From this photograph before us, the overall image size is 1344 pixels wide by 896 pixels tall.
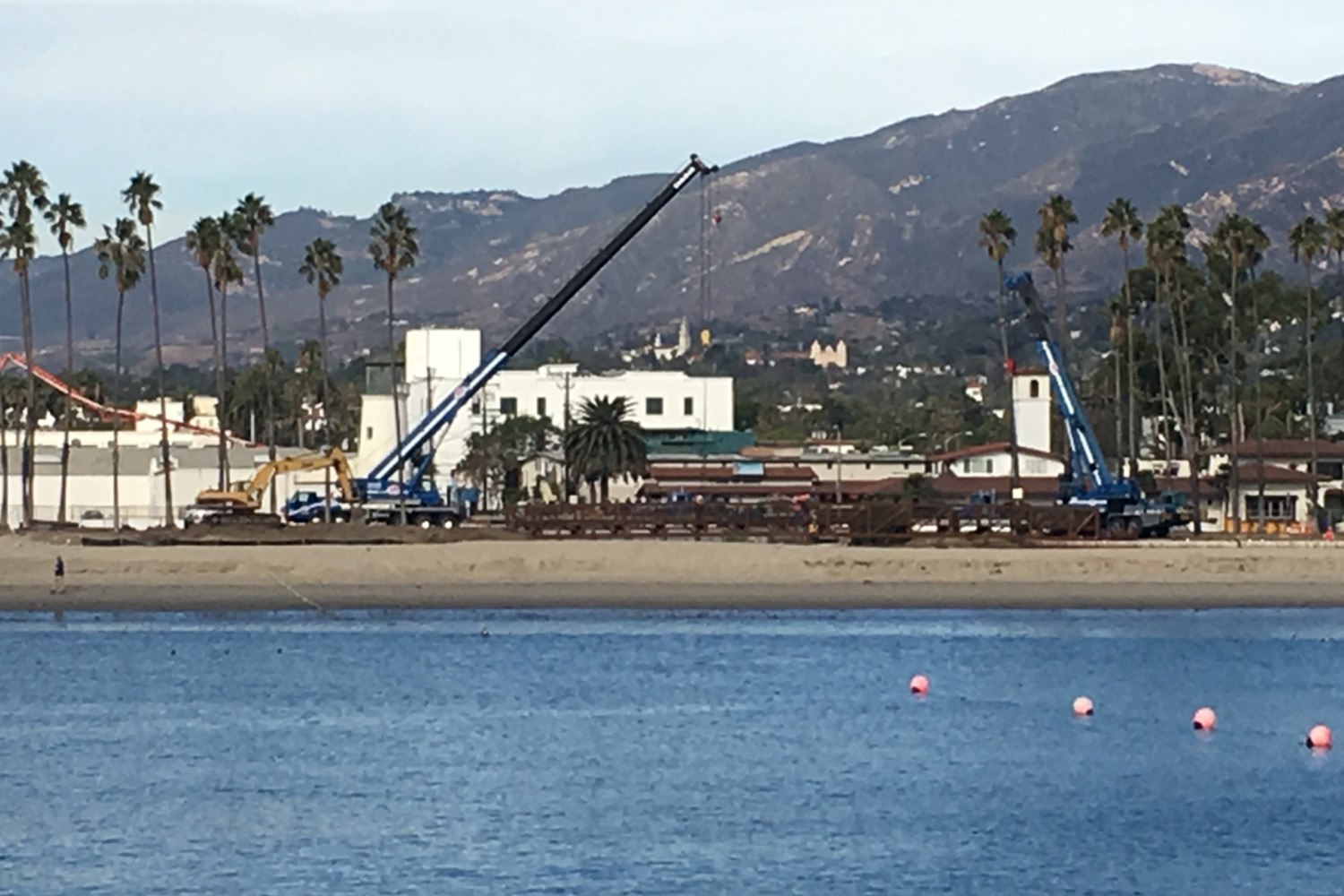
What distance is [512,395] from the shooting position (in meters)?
164

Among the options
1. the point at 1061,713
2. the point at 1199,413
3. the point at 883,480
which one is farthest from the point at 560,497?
the point at 1061,713

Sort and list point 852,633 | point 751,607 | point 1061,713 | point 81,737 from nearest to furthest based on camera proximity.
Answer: point 81,737, point 1061,713, point 852,633, point 751,607

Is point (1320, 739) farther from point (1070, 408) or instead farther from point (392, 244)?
point (392, 244)

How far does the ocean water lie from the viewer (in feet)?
105

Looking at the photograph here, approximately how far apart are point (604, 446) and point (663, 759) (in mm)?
Answer: 85913

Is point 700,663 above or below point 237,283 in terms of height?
below

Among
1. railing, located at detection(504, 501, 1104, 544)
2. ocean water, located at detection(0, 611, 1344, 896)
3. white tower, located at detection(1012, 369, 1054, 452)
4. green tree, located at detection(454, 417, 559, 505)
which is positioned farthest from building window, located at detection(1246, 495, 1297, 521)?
ocean water, located at detection(0, 611, 1344, 896)

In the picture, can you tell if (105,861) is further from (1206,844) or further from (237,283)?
(237,283)

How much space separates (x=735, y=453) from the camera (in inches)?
Answer: 6048

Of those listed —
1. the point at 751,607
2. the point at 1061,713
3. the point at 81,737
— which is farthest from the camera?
the point at 751,607

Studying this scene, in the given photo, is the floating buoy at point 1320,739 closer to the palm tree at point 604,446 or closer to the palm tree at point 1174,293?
the palm tree at point 1174,293

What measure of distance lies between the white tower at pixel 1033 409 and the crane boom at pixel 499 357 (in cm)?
3342

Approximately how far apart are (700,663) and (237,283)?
76078 millimetres

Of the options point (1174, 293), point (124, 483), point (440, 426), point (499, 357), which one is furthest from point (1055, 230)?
point (124, 483)
